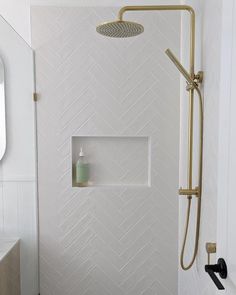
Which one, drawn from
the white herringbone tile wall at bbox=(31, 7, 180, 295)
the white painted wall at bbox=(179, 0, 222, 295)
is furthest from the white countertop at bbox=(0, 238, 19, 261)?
the white painted wall at bbox=(179, 0, 222, 295)

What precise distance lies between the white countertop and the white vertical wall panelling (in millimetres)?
33

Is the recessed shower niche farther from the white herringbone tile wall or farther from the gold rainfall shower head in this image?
the gold rainfall shower head

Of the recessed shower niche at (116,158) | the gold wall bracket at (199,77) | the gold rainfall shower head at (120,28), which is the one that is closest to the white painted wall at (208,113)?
the gold wall bracket at (199,77)

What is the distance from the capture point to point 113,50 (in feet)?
6.91

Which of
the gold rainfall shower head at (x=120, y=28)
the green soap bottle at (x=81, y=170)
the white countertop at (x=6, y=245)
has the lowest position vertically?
the white countertop at (x=6, y=245)

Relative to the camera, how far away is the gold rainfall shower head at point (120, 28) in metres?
1.39

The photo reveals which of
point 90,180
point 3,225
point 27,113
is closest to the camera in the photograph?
point 3,225

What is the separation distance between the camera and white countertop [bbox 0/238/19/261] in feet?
6.10

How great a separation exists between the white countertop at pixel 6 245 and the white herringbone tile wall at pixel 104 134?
Answer: 22cm

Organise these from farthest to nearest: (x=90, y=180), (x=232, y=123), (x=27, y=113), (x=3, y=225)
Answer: (x=90, y=180)
(x=27, y=113)
(x=3, y=225)
(x=232, y=123)

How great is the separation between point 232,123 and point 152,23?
141 centimetres

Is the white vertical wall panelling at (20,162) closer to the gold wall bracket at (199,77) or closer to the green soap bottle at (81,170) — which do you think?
the green soap bottle at (81,170)

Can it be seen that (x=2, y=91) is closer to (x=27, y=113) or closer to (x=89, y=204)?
(x=27, y=113)

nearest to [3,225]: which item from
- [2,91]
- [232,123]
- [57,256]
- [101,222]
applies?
[57,256]
